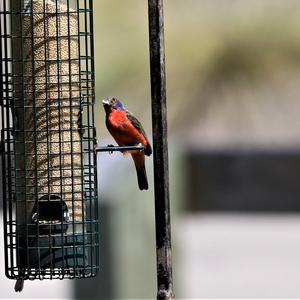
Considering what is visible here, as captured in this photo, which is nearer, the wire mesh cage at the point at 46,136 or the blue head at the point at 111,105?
the wire mesh cage at the point at 46,136

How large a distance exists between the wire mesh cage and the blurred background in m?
4.71

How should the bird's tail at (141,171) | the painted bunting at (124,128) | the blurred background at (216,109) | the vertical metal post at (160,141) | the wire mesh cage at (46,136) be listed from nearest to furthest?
1. the vertical metal post at (160,141)
2. the wire mesh cage at (46,136)
3. the painted bunting at (124,128)
4. the bird's tail at (141,171)
5. the blurred background at (216,109)

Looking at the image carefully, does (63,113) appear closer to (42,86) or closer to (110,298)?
(42,86)

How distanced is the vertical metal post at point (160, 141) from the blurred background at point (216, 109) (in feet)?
17.7

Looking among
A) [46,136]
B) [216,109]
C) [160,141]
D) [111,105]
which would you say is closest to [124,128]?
[111,105]

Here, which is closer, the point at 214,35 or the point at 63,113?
the point at 63,113

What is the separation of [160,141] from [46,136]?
0.90 metres

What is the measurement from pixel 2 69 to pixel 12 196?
0.67 m

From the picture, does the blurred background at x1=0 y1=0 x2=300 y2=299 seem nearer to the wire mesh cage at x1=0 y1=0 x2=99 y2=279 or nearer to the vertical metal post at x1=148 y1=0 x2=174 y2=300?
the wire mesh cage at x1=0 y1=0 x2=99 y2=279

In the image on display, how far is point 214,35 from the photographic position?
12586 millimetres

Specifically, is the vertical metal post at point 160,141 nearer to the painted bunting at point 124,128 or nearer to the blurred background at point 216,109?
the painted bunting at point 124,128

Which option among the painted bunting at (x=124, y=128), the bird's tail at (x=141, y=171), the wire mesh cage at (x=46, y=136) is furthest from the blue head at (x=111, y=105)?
the wire mesh cage at (x=46, y=136)

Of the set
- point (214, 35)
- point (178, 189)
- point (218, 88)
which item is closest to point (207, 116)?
point (218, 88)

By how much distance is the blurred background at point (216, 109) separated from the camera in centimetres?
1231
